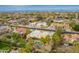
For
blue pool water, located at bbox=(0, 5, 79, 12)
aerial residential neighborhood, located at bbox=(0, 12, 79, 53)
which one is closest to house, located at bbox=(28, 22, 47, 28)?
aerial residential neighborhood, located at bbox=(0, 12, 79, 53)

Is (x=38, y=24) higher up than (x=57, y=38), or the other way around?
(x=38, y=24)

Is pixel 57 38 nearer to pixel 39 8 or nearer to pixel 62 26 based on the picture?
pixel 62 26

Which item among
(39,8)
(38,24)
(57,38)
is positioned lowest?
(57,38)

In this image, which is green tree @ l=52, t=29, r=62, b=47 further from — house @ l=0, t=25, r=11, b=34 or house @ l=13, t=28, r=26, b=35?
house @ l=0, t=25, r=11, b=34

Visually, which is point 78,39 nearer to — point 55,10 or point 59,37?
point 59,37

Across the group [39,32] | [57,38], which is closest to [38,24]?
[39,32]

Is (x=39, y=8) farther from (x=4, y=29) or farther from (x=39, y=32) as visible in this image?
(x=4, y=29)

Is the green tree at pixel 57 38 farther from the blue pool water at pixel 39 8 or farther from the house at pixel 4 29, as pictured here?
the house at pixel 4 29
